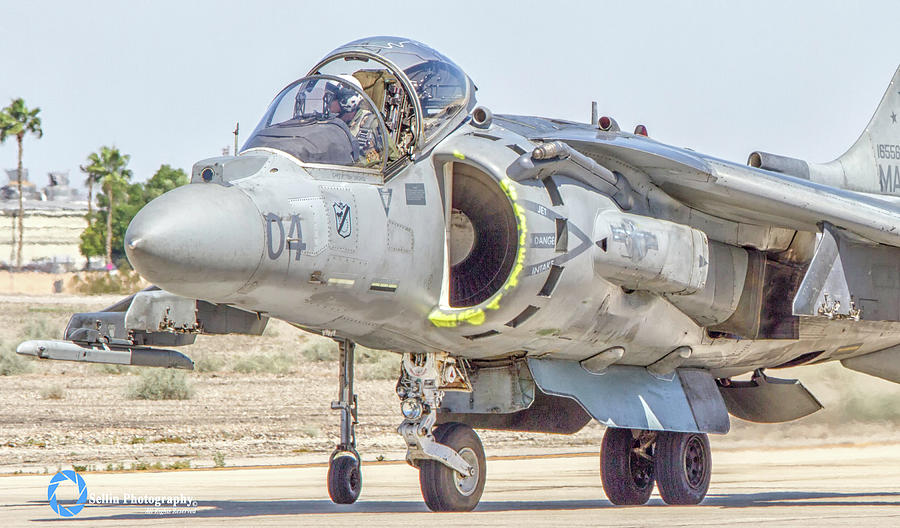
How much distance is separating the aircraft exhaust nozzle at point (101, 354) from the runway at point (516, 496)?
126 centimetres

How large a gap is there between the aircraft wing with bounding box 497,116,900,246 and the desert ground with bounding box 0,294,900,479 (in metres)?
5.66

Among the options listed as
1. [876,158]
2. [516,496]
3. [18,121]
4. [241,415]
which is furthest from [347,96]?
[18,121]

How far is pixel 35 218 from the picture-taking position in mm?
91750

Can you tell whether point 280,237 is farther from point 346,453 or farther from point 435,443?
point 346,453

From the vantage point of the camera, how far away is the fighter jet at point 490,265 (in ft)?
30.9

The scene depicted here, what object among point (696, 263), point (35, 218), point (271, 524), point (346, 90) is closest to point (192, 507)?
point (271, 524)

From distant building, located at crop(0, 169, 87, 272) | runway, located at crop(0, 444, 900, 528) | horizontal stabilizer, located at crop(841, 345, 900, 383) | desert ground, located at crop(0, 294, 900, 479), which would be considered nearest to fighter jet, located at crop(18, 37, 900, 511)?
runway, located at crop(0, 444, 900, 528)

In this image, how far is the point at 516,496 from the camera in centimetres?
1386

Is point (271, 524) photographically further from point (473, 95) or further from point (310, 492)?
point (310, 492)

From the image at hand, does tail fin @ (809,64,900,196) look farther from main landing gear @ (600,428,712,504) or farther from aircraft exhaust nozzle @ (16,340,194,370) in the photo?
aircraft exhaust nozzle @ (16,340,194,370)

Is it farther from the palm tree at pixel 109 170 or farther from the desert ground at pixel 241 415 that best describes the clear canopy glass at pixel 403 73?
the palm tree at pixel 109 170

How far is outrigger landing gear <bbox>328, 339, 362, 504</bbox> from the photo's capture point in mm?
11438

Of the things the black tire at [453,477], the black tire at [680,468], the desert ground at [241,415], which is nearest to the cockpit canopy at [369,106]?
the black tire at [453,477]

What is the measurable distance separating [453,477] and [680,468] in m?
2.75
